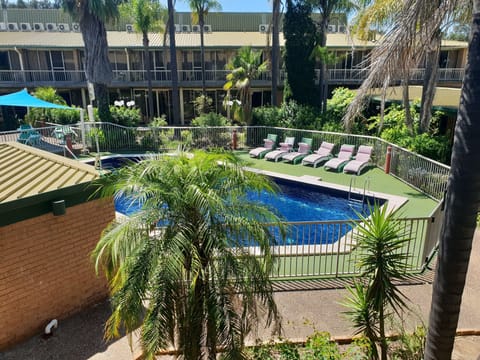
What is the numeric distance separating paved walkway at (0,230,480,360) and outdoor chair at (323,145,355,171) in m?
8.26

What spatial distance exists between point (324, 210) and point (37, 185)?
8730mm

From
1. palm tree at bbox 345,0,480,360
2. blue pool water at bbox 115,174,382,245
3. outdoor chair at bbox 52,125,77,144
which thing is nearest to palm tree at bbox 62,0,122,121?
outdoor chair at bbox 52,125,77,144

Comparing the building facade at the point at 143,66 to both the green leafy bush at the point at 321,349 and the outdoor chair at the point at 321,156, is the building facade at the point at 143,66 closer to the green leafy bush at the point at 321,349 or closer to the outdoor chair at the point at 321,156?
the outdoor chair at the point at 321,156

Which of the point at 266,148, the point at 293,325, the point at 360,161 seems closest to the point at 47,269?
the point at 293,325

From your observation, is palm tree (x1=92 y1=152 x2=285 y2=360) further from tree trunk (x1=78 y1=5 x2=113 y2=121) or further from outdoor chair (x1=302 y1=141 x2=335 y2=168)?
tree trunk (x1=78 y1=5 x2=113 y2=121)

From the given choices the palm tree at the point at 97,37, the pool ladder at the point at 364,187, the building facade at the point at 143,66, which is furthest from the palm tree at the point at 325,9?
the palm tree at the point at 97,37

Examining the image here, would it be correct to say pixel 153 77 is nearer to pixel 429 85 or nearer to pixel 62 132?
pixel 62 132

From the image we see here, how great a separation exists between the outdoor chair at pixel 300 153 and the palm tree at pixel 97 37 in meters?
10.0

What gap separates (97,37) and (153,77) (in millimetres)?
8252

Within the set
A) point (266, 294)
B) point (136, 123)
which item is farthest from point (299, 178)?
point (136, 123)

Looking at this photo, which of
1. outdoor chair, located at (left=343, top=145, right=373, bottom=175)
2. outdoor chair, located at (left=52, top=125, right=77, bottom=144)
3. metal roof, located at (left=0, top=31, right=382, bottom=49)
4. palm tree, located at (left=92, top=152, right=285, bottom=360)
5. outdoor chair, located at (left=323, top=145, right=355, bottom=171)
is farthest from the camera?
metal roof, located at (left=0, top=31, right=382, bottom=49)

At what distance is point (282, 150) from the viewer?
56.0 ft

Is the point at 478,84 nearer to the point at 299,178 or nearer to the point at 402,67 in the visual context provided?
the point at 402,67

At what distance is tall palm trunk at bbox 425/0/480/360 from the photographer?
10.00 feet
